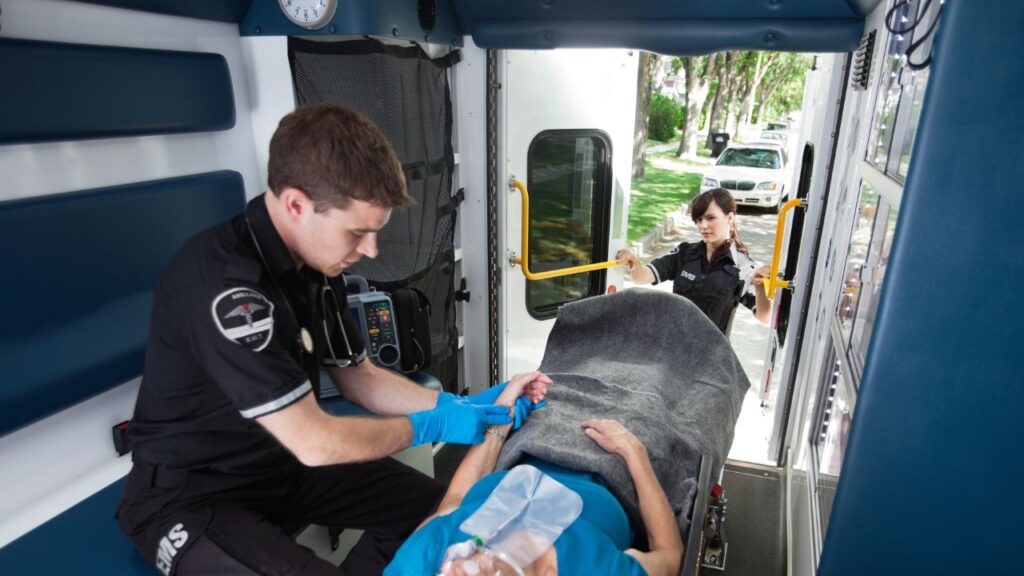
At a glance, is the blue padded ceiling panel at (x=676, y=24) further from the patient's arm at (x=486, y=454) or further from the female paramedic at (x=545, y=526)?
the female paramedic at (x=545, y=526)

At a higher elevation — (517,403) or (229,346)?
(229,346)

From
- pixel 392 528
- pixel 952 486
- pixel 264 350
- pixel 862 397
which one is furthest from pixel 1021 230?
pixel 392 528

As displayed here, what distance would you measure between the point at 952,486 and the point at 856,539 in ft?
0.87

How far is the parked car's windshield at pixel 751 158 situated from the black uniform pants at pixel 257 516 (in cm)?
1132

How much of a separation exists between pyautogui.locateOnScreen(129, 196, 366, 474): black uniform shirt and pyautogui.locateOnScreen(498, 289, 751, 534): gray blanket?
0.78 meters

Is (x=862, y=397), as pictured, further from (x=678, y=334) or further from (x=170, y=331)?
(x=170, y=331)

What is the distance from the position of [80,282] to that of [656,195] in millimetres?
12273

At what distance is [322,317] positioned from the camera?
6.57 feet

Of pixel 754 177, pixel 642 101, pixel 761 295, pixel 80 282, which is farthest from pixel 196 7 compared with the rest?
pixel 754 177

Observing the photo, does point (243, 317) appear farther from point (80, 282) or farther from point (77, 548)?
point (77, 548)

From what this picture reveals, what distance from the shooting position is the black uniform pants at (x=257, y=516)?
1761mm

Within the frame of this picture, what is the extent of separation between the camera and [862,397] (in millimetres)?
1476

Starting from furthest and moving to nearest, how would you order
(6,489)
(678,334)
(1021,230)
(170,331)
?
(678,334) < (6,489) < (170,331) < (1021,230)

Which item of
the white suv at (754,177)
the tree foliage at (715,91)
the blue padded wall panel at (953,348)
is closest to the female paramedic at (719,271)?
the blue padded wall panel at (953,348)
